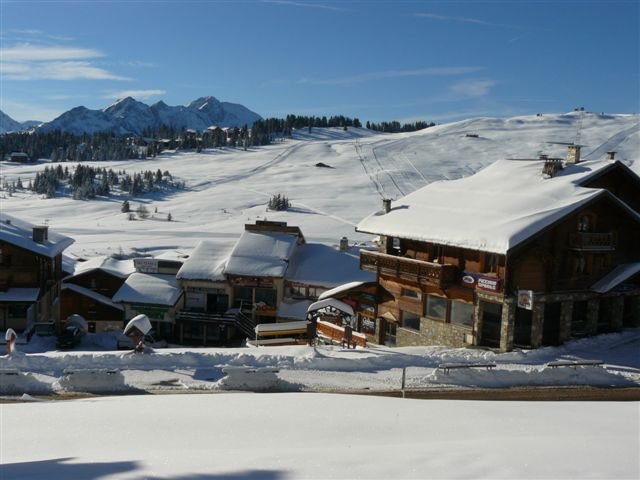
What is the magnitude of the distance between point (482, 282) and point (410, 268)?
12.0 ft

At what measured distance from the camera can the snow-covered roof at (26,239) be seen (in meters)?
33.5

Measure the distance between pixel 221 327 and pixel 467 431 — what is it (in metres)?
28.1

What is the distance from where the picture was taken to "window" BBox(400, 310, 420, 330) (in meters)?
27.4

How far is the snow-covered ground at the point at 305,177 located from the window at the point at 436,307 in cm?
1947

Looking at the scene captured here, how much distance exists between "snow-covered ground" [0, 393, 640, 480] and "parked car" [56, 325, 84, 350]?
57.4 feet

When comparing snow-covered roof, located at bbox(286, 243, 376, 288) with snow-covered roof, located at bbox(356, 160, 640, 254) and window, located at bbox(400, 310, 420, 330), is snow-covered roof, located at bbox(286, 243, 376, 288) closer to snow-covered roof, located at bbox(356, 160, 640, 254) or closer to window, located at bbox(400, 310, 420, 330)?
snow-covered roof, located at bbox(356, 160, 640, 254)

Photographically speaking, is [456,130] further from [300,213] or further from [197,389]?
[197,389]

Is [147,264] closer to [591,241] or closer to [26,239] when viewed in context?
[26,239]

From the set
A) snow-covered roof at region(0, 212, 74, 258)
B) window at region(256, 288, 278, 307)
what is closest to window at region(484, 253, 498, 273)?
window at region(256, 288, 278, 307)

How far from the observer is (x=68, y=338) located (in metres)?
32.3

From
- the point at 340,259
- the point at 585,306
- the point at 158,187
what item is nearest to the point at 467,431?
the point at 585,306

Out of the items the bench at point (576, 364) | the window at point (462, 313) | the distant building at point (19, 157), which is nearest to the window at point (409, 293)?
the window at point (462, 313)

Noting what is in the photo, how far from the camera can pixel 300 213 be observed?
86.9 m

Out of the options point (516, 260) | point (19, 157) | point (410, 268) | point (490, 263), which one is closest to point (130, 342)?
point (410, 268)
